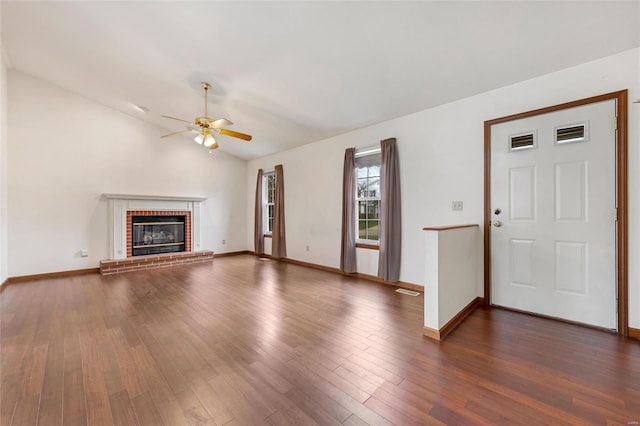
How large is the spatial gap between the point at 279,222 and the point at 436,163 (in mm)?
3757

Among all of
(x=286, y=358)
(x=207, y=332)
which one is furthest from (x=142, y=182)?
(x=286, y=358)

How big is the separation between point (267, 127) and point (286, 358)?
4107 millimetres

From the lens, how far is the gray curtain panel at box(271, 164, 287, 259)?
238 inches

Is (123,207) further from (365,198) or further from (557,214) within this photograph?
(557,214)

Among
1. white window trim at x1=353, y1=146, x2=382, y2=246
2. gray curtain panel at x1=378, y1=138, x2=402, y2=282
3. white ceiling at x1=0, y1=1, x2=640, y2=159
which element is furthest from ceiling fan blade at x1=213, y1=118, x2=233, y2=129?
gray curtain panel at x1=378, y1=138, x2=402, y2=282

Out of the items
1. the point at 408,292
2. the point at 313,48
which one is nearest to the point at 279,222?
the point at 408,292

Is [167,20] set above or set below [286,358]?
above

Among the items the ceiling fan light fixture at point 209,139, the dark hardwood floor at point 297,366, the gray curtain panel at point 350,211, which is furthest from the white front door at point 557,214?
the ceiling fan light fixture at point 209,139

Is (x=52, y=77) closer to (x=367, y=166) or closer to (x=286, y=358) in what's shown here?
(x=367, y=166)

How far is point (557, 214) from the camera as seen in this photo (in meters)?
2.68

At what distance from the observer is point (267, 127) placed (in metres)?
4.89

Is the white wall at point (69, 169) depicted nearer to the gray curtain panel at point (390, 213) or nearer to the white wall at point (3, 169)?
the white wall at point (3, 169)

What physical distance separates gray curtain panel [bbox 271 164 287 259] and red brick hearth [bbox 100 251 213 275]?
1638 mm

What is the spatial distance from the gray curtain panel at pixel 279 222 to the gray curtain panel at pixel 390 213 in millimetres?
2755
